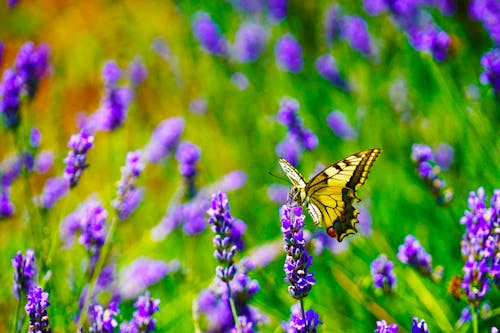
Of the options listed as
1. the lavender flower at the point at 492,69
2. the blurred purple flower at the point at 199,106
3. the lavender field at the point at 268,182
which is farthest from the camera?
the blurred purple flower at the point at 199,106

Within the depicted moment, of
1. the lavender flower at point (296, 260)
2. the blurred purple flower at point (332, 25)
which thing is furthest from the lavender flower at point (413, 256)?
the blurred purple flower at point (332, 25)

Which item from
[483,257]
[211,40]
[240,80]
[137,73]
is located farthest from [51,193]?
[483,257]

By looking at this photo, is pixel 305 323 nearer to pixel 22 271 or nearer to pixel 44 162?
pixel 22 271

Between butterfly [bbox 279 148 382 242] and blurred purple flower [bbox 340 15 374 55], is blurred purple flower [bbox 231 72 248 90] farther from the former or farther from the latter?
butterfly [bbox 279 148 382 242]

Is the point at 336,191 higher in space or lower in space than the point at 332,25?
higher

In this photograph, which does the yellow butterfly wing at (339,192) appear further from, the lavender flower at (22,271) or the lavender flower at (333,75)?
the lavender flower at (333,75)

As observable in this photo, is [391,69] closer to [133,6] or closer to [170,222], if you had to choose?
[170,222]
